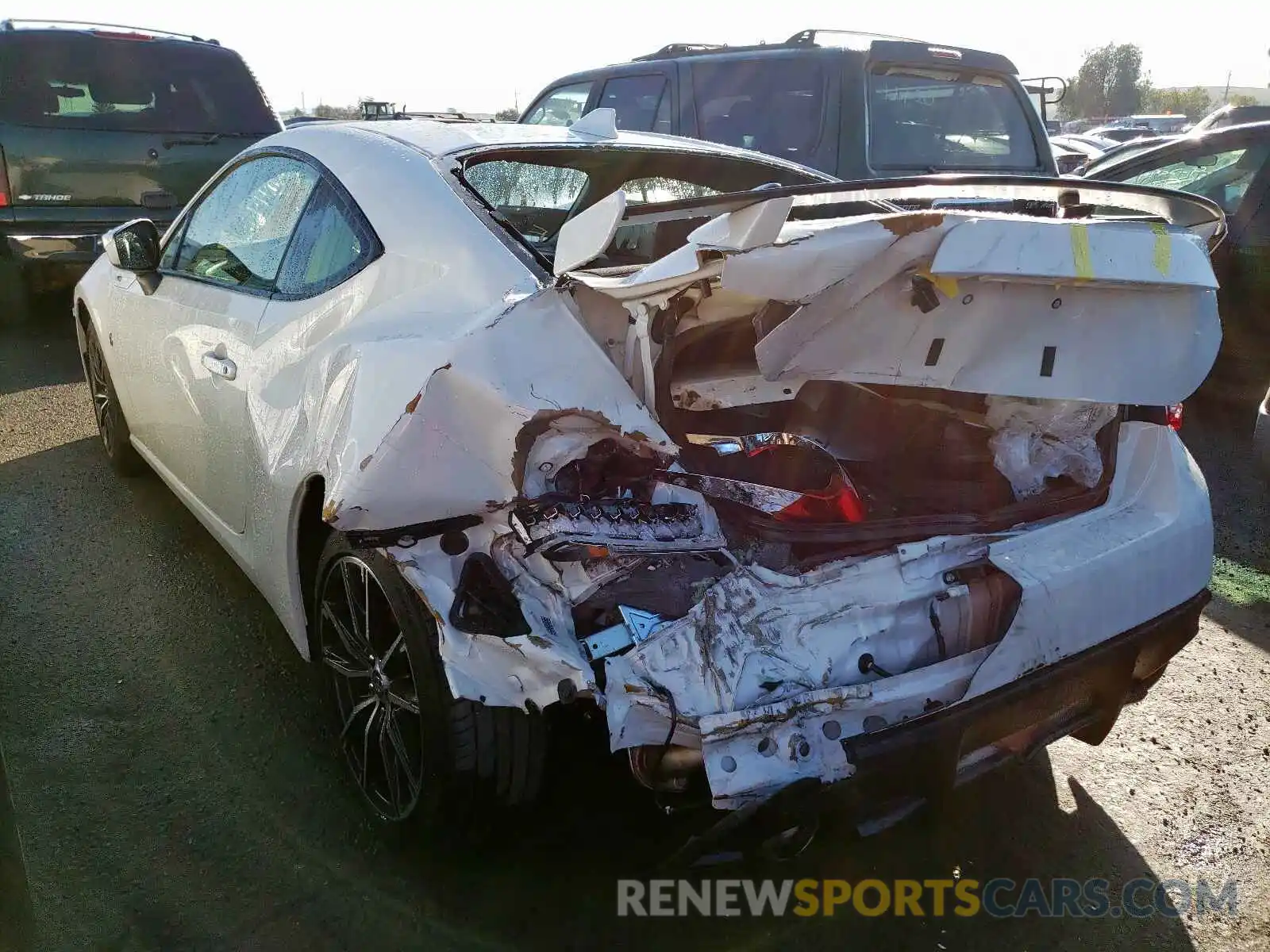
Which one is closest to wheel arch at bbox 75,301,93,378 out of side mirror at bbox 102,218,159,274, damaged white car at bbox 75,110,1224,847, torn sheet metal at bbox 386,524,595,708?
side mirror at bbox 102,218,159,274

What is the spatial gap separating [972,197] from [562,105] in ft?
18.3

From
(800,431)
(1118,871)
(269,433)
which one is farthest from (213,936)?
(1118,871)

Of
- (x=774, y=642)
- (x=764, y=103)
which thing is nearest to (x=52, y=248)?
(x=764, y=103)

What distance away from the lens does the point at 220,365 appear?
2.94 metres

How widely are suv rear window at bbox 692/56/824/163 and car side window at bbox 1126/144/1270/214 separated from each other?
2.08 m

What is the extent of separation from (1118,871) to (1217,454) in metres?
3.86

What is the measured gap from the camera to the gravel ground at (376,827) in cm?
223

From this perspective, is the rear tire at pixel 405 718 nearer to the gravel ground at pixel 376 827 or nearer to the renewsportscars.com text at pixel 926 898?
the gravel ground at pixel 376 827

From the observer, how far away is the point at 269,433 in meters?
2.59

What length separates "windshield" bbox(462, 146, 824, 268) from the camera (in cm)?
292

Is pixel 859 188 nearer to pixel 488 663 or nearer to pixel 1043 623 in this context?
pixel 1043 623

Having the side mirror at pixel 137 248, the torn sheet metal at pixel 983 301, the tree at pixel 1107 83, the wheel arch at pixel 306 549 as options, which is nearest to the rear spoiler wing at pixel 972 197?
the torn sheet metal at pixel 983 301

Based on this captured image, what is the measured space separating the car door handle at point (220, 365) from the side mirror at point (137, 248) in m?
0.79

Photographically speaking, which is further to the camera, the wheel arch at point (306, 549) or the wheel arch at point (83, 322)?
the wheel arch at point (83, 322)
